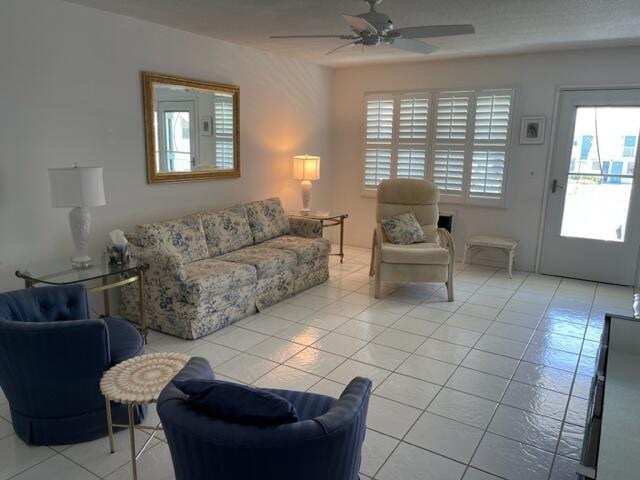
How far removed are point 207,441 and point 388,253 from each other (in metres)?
3.33

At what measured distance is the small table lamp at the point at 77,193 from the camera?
10.0 ft

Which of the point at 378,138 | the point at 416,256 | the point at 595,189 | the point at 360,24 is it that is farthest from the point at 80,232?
the point at 595,189

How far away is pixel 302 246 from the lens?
15.5 ft

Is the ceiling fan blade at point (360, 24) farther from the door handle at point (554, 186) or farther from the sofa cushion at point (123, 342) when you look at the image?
the door handle at point (554, 186)

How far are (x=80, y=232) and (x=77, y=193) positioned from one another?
298 millimetres

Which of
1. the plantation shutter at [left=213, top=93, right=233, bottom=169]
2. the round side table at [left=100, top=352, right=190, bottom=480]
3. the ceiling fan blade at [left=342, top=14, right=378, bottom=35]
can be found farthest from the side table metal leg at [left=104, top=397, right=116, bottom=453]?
the plantation shutter at [left=213, top=93, right=233, bottom=169]

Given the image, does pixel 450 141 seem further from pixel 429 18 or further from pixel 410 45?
pixel 410 45

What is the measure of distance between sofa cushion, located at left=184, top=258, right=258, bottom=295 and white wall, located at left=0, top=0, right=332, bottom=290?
72 centimetres

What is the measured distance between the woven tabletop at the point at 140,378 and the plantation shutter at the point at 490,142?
4456mm

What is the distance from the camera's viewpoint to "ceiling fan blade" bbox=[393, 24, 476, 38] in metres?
2.93

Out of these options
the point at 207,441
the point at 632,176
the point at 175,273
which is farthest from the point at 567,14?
the point at 207,441

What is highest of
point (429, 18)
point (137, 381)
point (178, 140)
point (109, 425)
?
point (429, 18)

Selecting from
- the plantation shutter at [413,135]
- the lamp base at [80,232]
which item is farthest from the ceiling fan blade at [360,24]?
the plantation shutter at [413,135]

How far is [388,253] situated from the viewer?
4543 millimetres
